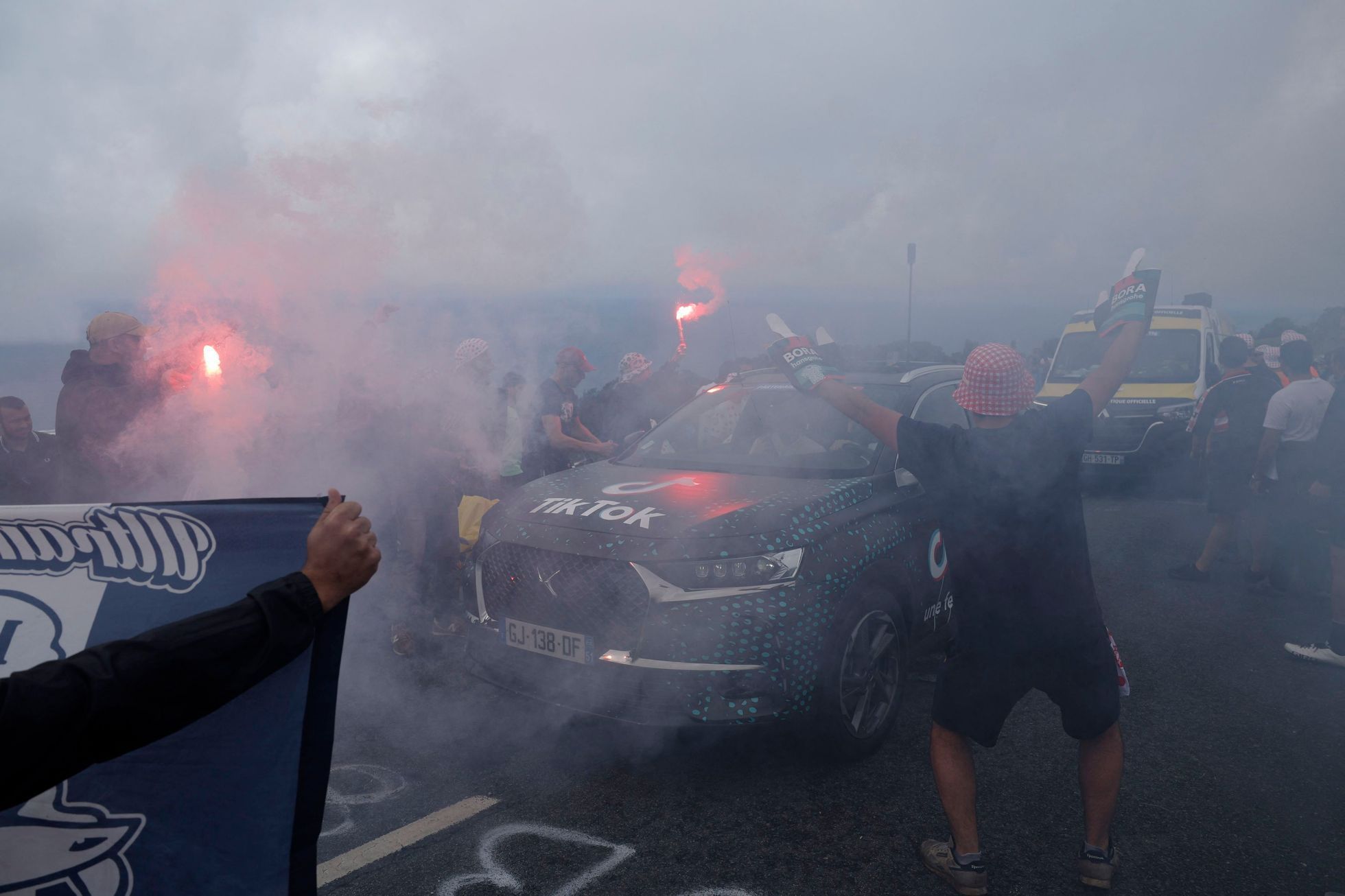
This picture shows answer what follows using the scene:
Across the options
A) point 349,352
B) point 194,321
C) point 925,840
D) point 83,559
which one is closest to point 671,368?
point 349,352

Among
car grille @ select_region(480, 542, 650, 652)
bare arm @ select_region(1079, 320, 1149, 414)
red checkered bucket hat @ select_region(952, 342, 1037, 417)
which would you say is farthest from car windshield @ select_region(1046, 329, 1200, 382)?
car grille @ select_region(480, 542, 650, 652)

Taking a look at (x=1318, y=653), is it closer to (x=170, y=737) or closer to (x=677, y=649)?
(x=677, y=649)

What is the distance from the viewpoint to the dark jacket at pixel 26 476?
16.9ft

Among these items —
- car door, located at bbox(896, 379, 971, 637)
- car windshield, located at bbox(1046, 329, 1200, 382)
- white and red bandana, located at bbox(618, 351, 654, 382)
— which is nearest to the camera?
car door, located at bbox(896, 379, 971, 637)

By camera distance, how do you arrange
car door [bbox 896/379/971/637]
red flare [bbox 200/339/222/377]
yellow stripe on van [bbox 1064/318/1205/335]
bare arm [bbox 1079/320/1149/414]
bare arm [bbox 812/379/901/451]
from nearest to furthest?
bare arm [bbox 812/379/901/451]
bare arm [bbox 1079/320/1149/414]
car door [bbox 896/379/971/637]
red flare [bbox 200/339/222/377]
yellow stripe on van [bbox 1064/318/1205/335]

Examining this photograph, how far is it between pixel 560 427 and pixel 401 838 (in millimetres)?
3687

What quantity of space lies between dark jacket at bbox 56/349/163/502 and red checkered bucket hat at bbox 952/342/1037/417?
4.38 m

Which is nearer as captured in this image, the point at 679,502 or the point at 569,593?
the point at 569,593

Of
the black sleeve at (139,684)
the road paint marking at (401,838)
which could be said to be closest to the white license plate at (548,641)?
the road paint marking at (401,838)

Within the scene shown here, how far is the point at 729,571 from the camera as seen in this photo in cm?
354

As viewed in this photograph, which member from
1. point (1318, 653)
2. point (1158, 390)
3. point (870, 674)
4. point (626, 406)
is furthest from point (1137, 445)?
point (870, 674)

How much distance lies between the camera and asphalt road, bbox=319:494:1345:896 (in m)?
3.02

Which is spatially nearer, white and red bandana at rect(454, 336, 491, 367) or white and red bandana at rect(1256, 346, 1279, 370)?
white and red bandana at rect(454, 336, 491, 367)

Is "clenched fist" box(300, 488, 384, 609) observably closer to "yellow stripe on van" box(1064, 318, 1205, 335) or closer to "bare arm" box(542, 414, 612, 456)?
"bare arm" box(542, 414, 612, 456)
